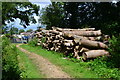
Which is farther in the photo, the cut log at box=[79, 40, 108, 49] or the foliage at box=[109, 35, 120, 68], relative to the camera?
the cut log at box=[79, 40, 108, 49]

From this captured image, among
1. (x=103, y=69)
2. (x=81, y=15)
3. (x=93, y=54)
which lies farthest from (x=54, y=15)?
(x=103, y=69)

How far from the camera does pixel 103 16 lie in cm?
2270

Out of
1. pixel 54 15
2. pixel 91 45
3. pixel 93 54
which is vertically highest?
pixel 54 15

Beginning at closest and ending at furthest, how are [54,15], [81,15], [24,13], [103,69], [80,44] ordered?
[103,69] < [80,44] < [81,15] < [54,15] < [24,13]

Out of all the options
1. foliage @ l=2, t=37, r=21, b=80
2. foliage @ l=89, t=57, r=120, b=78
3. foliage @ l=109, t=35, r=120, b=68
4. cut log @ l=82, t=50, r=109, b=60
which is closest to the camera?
foliage @ l=2, t=37, r=21, b=80

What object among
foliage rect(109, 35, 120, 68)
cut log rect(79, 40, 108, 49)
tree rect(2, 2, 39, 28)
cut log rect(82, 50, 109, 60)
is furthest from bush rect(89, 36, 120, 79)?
tree rect(2, 2, 39, 28)

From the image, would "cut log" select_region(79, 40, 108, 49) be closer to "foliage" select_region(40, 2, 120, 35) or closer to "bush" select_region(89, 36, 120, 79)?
"bush" select_region(89, 36, 120, 79)

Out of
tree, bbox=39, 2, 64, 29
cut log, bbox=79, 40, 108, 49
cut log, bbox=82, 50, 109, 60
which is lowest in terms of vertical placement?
cut log, bbox=82, 50, 109, 60

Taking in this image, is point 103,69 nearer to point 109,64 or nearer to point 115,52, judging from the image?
point 109,64

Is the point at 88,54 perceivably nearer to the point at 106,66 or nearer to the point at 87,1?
the point at 106,66

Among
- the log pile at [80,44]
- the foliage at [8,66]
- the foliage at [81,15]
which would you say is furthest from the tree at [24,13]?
the foliage at [8,66]

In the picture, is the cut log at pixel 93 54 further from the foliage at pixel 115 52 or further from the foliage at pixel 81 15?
the foliage at pixel 81 15

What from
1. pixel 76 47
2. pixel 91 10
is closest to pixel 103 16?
pixel 91 10

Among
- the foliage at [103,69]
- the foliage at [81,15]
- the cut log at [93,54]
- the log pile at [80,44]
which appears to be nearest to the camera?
the foliage at [103,69]
